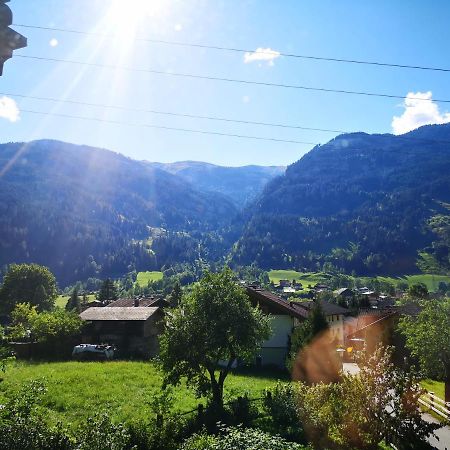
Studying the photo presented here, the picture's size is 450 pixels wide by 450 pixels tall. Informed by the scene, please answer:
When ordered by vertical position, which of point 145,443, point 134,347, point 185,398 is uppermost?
point 145,443

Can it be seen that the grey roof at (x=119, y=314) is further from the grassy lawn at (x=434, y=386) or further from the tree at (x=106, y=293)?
the tree at (x=106, y=293)

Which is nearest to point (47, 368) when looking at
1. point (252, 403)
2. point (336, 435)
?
point (252, 403)

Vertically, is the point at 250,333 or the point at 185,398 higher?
the point at 250,333

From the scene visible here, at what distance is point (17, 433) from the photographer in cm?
1027

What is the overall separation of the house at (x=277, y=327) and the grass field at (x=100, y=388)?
1100 cm

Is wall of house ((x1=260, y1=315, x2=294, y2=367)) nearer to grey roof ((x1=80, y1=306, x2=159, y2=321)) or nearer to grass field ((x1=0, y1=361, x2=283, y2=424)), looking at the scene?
grass field ((x1=0, y1=361, x2=283, y2=424))

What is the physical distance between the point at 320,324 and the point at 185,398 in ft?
49.0

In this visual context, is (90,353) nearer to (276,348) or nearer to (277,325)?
(276,348)

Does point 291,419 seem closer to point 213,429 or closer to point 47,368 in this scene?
point 213,429

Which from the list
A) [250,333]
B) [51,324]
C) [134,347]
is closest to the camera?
[250,333]

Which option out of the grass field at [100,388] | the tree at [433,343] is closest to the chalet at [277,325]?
the tree at [433,343]

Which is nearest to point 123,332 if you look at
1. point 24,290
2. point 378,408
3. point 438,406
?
point 438,406

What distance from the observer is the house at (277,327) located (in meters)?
54.8

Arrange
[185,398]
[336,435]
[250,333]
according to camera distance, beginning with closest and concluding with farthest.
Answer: [336,435], [250,333], [185,398]
